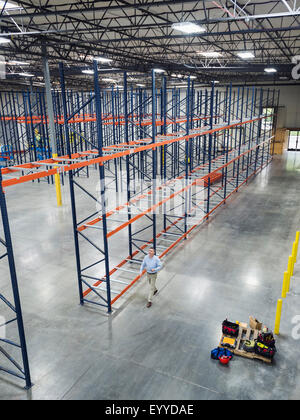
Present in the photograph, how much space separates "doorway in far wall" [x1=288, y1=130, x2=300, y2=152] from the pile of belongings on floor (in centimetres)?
3437

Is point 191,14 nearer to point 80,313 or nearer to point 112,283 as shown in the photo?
point 112,283

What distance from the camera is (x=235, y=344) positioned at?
7.93 metres

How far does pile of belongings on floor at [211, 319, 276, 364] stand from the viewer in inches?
291

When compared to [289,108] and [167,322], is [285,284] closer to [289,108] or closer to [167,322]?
[167,322]

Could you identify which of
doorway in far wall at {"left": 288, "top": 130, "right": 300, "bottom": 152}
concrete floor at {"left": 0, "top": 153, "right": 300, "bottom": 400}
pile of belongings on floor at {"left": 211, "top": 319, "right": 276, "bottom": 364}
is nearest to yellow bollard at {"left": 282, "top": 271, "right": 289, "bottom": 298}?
concrete floor at {"left": 0, "top": 153, "right": 300, "bottom": 400}

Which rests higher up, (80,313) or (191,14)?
(191,14)

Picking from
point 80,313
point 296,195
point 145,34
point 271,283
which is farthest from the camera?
point 296,195

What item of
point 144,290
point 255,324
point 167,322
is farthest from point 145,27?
point 255,324

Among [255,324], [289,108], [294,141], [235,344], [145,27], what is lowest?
[235,344]

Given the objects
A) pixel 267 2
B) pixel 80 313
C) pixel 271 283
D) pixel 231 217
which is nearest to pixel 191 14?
pixel 267 2

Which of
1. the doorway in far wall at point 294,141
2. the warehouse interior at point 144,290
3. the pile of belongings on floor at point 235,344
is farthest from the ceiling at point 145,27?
the doorway in far wall at point 294,141

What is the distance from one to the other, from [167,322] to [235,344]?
1.87 metres

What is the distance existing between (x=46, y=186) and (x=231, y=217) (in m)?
13.9

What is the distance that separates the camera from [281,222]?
16.3 meters
